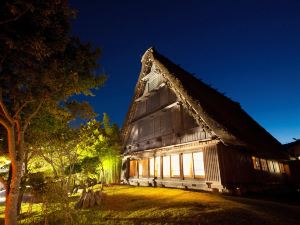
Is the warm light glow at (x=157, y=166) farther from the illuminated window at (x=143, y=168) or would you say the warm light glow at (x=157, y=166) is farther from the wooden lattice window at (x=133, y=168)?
the wooden lattice window at (x=133, y=168)

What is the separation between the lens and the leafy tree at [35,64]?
6.99 metres

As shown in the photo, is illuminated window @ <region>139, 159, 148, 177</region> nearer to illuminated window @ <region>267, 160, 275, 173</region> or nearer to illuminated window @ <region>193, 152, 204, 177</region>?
illuminated window @ <region>193, 152, 204, 177</region>

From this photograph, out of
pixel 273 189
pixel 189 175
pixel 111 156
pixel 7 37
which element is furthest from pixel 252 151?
pixel 7 37

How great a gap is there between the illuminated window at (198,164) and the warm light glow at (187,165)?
39 centimetres

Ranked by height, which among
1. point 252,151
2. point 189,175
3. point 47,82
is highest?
Result: point 47,82

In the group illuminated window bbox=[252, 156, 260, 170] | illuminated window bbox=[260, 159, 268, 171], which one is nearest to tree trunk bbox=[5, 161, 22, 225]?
illuminated window bbox=[252, 156, 260, 170]

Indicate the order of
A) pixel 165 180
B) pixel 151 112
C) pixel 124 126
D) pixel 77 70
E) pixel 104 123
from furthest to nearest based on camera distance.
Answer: pixel 104 123, pixel 124 126, pixel 151 112, pixel 165 180, pixel 77 70

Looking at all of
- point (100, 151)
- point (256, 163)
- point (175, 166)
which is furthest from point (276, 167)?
point (100, 151)

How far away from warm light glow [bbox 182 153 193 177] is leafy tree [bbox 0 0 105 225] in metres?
8.87

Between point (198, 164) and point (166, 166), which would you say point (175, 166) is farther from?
point (198, 164)

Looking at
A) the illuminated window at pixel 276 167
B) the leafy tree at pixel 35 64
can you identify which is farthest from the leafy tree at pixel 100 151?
the illuminated window at pixel 276 167

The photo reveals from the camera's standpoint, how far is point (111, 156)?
2331cm

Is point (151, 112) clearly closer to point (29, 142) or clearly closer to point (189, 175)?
point (189, 175)

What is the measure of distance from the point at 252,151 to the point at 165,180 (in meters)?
7.36
